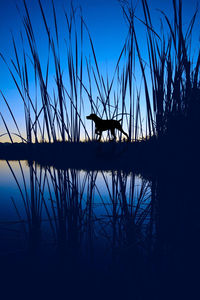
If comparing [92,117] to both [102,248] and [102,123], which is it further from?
[102,248]

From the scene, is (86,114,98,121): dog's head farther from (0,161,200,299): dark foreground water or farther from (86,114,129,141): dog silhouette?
(0,161,200,299): dark foreground water

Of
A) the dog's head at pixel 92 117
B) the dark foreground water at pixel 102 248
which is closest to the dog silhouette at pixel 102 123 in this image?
the dog's head at pixel 92 117

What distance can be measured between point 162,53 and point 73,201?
3.27 feet

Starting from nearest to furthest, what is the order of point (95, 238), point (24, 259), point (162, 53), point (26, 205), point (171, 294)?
point (171, 294)
point (24, 259)
point (95, 238)
point (26, 205)
point (162, 53)

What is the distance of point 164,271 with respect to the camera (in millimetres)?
442

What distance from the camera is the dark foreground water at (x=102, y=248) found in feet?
1.33

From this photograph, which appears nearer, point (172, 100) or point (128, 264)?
point (128, 264)

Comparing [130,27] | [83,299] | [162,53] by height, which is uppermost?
[130,27]

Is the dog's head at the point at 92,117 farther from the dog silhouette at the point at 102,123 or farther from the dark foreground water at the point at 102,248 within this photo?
the dark foreground water at the point at 102,248

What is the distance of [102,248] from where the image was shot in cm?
56

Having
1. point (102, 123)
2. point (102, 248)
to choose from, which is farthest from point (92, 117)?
point (102, 248)

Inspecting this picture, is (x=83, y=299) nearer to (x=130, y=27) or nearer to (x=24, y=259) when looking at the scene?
(x=24, y=259)

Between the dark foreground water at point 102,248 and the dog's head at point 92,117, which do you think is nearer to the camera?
the dark foreground water at point 102,248

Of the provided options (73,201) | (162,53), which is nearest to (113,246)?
(73,201)
